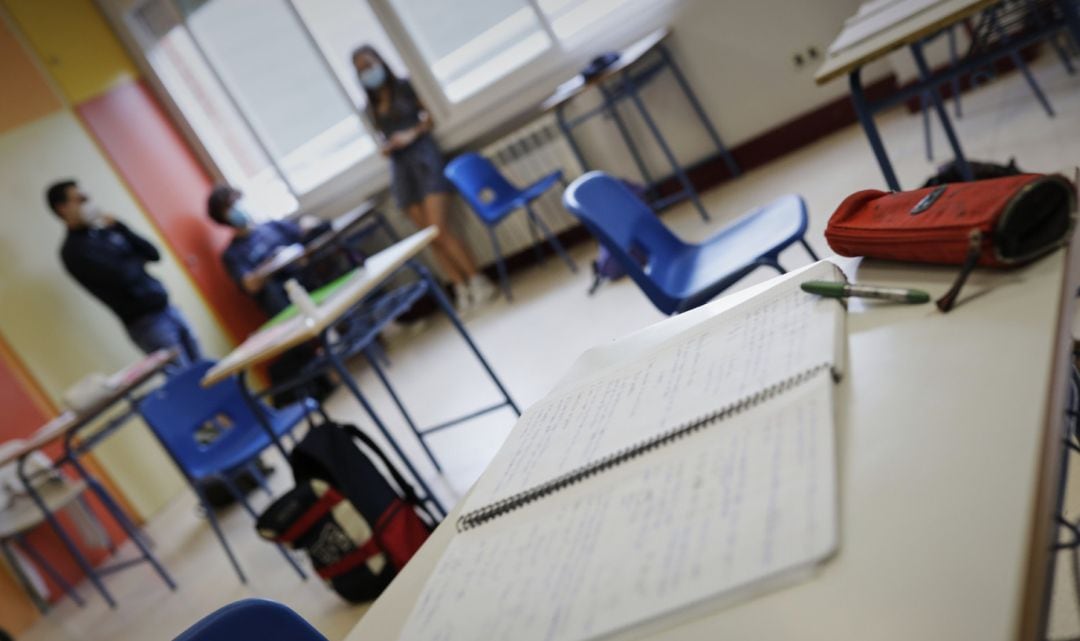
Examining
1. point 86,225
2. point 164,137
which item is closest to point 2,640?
point 86,225

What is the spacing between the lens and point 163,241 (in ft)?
18.6

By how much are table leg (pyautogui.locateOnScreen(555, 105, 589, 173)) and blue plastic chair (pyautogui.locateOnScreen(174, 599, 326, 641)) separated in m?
4.17

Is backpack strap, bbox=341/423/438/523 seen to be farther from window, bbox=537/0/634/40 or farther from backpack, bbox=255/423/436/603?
window, bbox=537/0/634/40

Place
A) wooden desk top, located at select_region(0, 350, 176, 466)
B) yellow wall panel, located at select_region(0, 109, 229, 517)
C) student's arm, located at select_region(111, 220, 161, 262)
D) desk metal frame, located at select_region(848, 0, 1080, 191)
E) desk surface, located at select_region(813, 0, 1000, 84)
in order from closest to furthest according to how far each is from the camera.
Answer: desk surface, located at select_region(813, 0, 1000, 84), desk metal frame, located at select_region(848, 0, 1080, 191), wooden desk top, located at select_region(0, 350, 176, 466), yellow wall panel, located at select_region(0, 109, 229, 517), student's arm, located at select_region(111, 220, 161, 262)

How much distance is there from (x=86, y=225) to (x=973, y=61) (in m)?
4.37

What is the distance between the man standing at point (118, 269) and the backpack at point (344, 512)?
2217 millimetres

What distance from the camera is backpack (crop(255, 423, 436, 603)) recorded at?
2.49m

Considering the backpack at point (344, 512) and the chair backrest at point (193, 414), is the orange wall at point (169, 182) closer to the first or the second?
the chair backrest at point (193, 414)

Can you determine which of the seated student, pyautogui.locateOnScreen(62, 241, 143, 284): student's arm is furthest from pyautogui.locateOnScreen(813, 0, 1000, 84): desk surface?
the seated student

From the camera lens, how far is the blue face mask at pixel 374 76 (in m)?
5.35

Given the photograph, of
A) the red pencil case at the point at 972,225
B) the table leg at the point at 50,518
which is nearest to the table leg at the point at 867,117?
the red pencil case at the point at 972,225

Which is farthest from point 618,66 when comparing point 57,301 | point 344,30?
point 57,301

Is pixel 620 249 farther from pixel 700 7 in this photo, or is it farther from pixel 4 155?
pixel 4 155

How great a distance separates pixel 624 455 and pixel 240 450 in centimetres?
281
